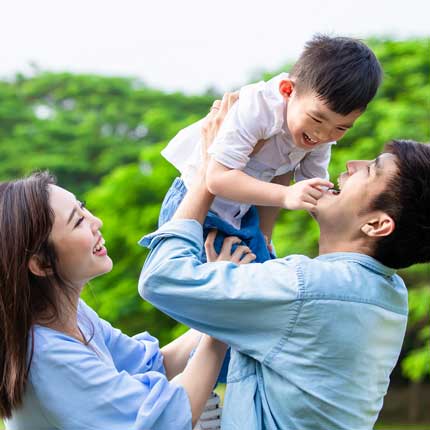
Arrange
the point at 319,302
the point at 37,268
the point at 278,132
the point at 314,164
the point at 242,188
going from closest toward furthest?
the point at 319,302 → the point at 37,268 → the point at 242,188 → the point at 278,132 → the point at 314,164

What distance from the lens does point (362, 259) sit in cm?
165

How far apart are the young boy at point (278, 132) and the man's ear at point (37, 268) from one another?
15.1 inches

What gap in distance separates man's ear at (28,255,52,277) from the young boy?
15.1 inches

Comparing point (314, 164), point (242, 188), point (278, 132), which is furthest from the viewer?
point (314, 164)

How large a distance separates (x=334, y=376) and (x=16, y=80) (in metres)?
13.8

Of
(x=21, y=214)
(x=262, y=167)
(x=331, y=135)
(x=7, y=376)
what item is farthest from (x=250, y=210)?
(x=7, y=376)

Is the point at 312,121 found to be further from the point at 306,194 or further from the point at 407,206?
the point at 407,206

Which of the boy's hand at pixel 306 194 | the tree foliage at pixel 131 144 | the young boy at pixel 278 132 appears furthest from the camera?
the tree foliage at pixel 131 144

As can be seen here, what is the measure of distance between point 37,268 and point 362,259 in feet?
2.23

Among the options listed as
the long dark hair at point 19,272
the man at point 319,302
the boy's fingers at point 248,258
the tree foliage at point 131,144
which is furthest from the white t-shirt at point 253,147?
the tree foliage at point 131,144

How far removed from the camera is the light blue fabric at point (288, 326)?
157 centimetres

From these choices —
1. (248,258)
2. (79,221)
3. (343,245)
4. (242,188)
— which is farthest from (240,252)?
(79,221)

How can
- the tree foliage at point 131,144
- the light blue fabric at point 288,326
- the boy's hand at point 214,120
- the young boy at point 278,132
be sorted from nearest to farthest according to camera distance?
the light blue fabric at point 288,326
the young boy at point 278,132
the boy's hand at point 214,120
the tree foliage at point 131,144

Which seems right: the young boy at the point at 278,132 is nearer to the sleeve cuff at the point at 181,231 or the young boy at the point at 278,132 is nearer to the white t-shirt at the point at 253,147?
the white t-shirt at the point at 253,147
